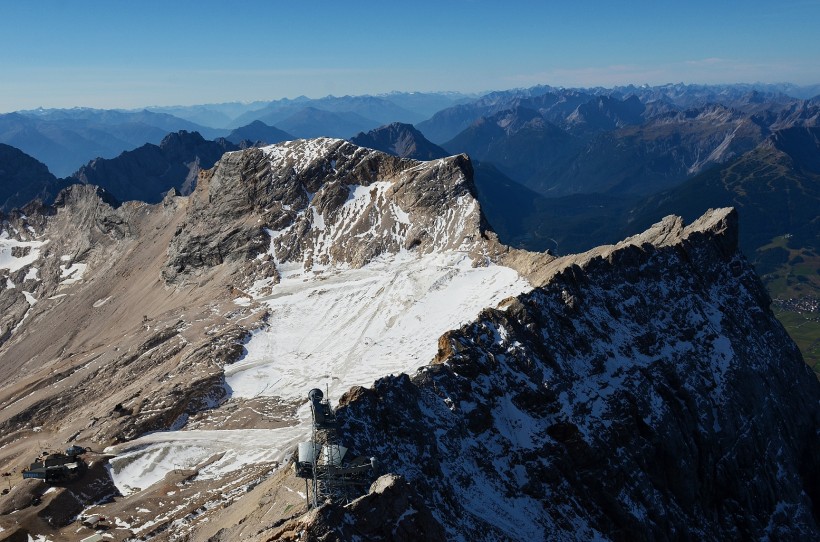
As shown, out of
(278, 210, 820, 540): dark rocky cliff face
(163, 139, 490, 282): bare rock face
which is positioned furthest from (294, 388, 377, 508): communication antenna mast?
(163, 139, 490, 282): bare rock face

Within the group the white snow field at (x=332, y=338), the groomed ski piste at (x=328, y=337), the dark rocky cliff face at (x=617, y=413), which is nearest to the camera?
the dark rocky cliff face at (x=617, y=413)

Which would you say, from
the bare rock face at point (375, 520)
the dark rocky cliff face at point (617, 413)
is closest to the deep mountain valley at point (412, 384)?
the bare rock face at point (375, 520)

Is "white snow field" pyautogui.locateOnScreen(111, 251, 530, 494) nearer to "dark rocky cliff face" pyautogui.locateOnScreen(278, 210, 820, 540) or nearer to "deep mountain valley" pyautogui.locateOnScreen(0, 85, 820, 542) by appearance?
"deep mountain valley" pyautogui.locateOnScreen(0, 85, 820, 542)

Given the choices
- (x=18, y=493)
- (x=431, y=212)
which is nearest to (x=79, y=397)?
(x=18, y=493)

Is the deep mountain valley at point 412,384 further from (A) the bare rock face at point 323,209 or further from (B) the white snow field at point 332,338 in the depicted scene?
(A) the bare rock face at point 323,209

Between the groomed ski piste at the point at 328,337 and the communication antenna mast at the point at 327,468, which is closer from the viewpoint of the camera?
the communication antenna mast at the point at 327,468
